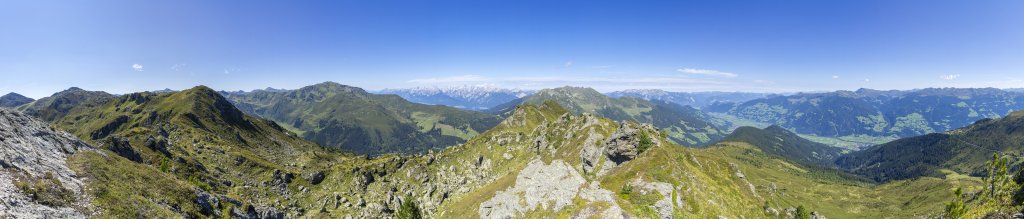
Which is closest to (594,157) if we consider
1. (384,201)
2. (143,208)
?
(384,201)

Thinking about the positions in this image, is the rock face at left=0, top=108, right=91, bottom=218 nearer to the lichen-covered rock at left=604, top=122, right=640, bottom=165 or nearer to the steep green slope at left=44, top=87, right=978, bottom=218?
the steep green slope at left=44, top=87, right=978, bottom=218

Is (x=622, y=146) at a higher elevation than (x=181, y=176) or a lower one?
higher

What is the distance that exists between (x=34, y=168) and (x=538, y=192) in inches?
2916

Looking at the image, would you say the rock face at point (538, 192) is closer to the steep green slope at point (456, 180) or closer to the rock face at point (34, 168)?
the steep green slope at point (456, 180)

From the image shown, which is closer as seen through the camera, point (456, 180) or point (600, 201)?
point (600, 201)

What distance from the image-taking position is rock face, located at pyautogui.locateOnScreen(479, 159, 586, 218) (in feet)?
260

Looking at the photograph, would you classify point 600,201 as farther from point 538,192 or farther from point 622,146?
point 622,146

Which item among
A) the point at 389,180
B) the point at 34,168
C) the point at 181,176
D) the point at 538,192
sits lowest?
the point at 389,180

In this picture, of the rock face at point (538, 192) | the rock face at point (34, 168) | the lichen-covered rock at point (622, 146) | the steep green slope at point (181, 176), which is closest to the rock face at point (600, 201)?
the rock face at point (538, 192)

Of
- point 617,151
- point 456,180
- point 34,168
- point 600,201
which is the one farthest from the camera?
point 456,180

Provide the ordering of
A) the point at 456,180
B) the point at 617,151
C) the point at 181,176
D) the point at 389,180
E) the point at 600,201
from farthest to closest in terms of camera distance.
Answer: the point at 389,180 < the point at 456,180 < the point at 181,176 < the point at 617,151 < the point at 600,201

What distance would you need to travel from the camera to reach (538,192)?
3423 inches

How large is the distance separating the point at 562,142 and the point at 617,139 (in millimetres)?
40885

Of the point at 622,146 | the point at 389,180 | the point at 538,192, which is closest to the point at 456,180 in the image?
the point at 389,180
